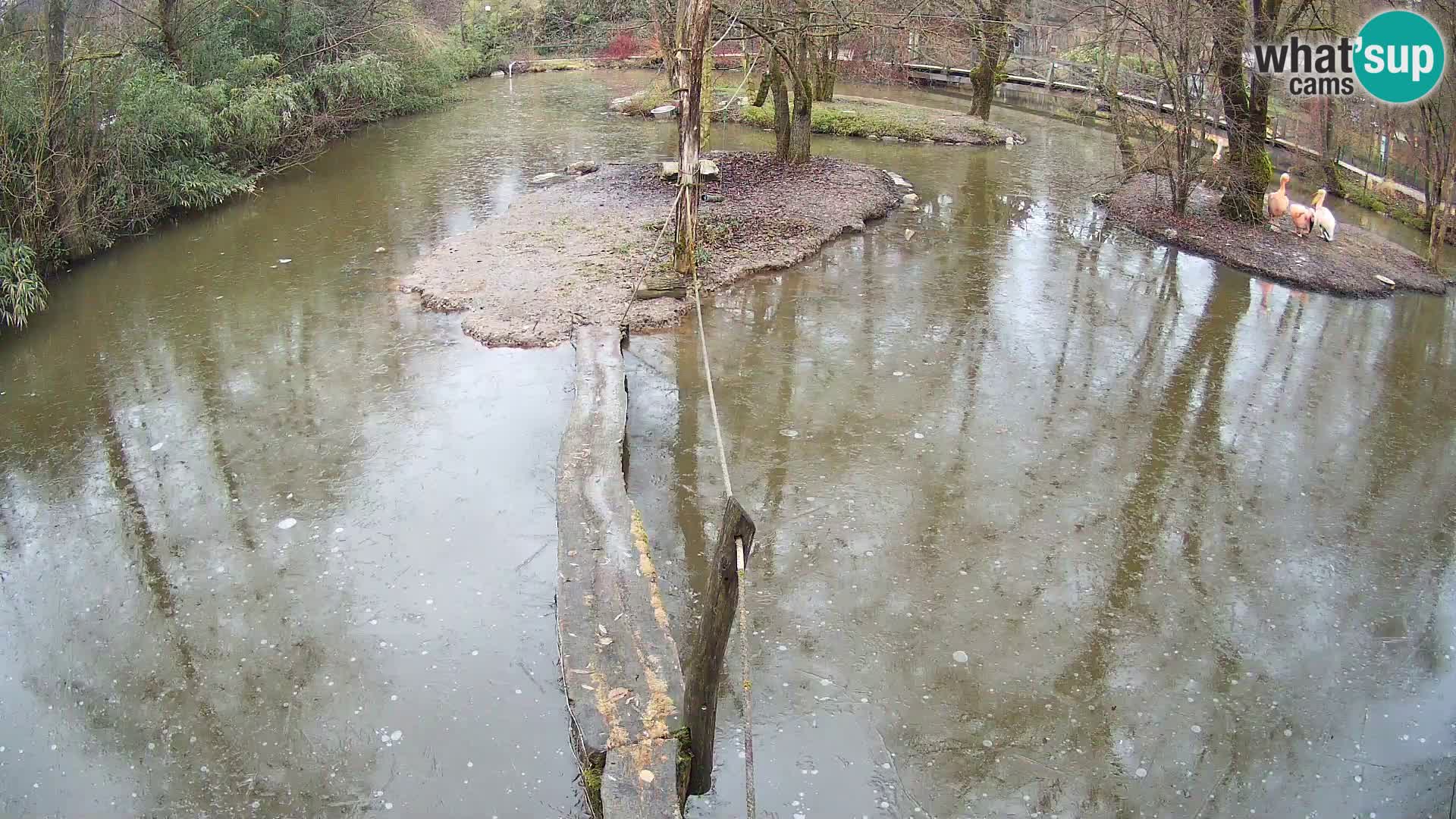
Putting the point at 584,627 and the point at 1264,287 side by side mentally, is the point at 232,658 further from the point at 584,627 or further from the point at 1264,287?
the point at 1264,287

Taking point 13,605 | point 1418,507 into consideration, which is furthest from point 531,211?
point 1418,507

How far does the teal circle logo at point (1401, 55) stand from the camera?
11500 mm

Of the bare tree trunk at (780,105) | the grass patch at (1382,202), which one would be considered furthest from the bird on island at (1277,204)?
the bare tree trunk at (780,105)

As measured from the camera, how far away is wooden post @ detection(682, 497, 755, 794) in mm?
3570

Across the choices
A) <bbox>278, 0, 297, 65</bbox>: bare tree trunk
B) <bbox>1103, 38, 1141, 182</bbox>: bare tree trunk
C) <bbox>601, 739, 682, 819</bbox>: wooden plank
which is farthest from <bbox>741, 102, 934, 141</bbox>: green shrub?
<bbox>601, 739, 682, 819</bbox>: wooden plank

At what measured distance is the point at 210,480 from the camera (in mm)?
6625

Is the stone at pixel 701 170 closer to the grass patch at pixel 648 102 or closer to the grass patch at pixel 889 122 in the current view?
the grass patch at pixel 889 122

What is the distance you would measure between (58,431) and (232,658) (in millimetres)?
3661

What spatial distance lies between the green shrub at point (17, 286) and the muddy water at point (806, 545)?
0.91ft

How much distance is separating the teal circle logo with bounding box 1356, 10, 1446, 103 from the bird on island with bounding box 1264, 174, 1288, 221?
166cm

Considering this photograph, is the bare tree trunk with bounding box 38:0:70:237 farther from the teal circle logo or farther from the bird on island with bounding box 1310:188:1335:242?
the teal circle logo

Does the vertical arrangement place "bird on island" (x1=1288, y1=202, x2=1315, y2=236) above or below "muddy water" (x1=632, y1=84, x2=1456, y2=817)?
above

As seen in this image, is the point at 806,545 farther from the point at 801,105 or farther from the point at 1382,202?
→ the point at 1382,202

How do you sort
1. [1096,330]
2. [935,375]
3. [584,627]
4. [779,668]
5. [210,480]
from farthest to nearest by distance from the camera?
[1096,330]
[935,375]
[210,480]
[779,668]
[584,627]
